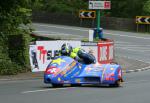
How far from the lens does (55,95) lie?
50.9 feet

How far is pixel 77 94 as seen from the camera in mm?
15812

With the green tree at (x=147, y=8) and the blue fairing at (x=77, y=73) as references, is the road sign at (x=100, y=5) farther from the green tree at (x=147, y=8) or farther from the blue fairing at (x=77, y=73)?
the green tree at (x=147, y=8)

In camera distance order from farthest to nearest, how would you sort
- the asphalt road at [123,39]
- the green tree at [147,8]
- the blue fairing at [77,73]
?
the green tree at [147,8] < the asphalt road at [123,39] < the blue fairing at [77,73]

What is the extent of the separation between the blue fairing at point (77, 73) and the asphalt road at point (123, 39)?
1475 cm

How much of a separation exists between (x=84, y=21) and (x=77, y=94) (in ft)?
135

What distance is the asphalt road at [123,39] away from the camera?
36719 mm

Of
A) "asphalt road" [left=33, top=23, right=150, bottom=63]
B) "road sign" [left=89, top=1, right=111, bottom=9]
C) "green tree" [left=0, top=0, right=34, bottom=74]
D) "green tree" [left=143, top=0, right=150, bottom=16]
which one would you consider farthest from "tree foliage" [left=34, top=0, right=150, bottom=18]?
"green tree" [left=0, top=0, right=34, bottom=74]

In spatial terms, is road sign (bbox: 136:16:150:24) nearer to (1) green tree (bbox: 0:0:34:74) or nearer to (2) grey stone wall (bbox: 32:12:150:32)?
(2) grey stone wall (bbox: 32:12:150:32)

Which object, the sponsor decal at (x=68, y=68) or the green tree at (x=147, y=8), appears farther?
the green tree at (x=147, y=8)

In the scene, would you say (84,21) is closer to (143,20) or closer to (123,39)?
(143,20)

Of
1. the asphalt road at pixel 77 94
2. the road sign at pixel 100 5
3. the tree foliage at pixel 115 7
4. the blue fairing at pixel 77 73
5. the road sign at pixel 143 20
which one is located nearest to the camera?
the asphalt road at pixel 77 94

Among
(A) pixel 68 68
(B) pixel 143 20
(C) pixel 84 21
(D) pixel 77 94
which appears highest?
(A) pixel 68 68

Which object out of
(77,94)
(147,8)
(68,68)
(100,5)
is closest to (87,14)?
(147,8)

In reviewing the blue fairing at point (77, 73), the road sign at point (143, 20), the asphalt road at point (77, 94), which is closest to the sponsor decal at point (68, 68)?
the blue fairing at point (77, 73)
